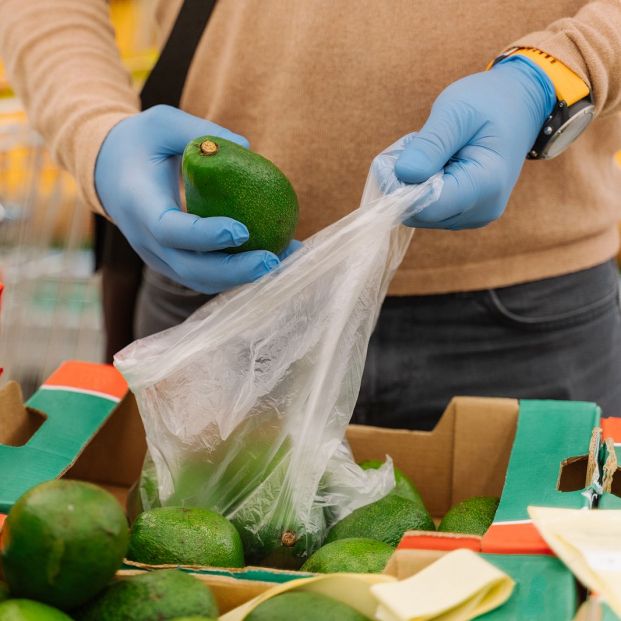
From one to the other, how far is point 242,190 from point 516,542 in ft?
1.43

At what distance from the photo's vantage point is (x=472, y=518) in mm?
896

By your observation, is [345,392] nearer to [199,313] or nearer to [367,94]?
[199,313]

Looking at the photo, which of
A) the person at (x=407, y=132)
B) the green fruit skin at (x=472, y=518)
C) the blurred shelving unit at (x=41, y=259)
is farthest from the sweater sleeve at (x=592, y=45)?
the blurred shelving unit at (x=41, y=259)

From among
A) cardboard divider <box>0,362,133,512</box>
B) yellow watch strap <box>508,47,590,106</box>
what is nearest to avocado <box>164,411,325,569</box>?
cardboard divider <box>0,362,133,512</box>

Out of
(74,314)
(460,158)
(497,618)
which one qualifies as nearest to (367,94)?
(460,158)

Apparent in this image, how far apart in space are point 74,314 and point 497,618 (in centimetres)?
159

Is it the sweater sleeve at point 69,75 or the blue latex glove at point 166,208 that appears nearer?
the blue latex glove at point 166,208

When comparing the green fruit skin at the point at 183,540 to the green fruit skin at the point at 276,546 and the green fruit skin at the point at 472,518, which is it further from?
the green fruit skin at the point at 472,518

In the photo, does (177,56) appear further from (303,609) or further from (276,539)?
(303,609)

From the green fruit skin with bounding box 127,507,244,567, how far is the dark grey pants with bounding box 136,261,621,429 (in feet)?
1.67

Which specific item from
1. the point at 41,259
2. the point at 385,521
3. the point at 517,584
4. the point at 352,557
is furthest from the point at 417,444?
the point at 41,259

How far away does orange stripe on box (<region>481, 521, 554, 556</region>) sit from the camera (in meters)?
0.73

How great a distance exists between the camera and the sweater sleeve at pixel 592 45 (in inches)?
41.5

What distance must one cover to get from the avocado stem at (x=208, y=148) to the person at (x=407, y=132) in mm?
140
